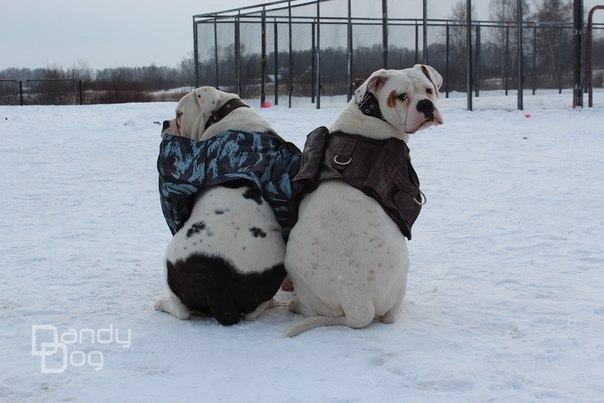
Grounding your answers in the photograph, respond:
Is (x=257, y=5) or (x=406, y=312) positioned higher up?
(x=257, y=5)

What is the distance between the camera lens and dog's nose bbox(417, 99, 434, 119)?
3.91 metres

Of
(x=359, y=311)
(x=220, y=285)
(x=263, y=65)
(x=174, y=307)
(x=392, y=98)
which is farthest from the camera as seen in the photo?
(x=263, y=65)

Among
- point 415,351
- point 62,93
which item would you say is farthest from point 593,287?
point 62,93

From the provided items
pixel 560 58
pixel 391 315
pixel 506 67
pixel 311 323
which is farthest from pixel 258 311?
pixel 560 58

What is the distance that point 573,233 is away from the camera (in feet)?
19.5

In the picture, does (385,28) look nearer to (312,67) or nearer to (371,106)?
(312,67)

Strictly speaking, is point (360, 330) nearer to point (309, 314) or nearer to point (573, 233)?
point (309, 314)

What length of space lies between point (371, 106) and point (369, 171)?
41cm

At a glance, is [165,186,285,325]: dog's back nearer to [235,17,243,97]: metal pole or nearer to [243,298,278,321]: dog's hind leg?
[243,298,278,321]: dog's hind leg

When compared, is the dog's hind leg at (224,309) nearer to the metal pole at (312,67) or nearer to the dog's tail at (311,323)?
the dog's tail at (311,323)

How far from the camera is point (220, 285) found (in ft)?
12.8

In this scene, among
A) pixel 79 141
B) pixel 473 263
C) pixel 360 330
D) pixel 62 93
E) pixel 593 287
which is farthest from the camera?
pixel 62 93

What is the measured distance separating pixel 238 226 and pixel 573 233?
3218mm

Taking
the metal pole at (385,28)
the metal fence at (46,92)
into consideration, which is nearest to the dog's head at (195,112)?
the metal pole at (385,28)
